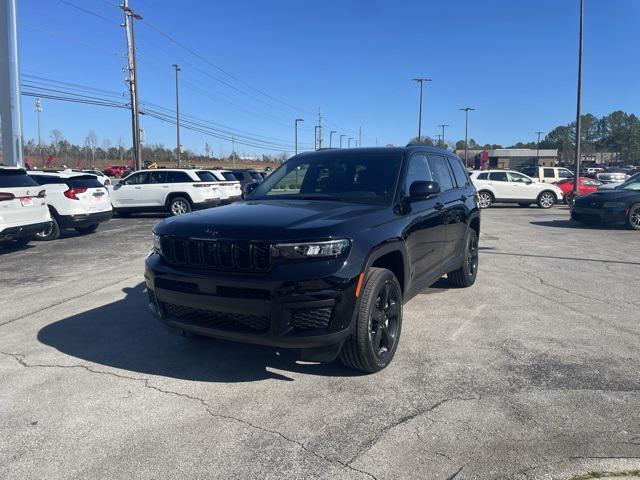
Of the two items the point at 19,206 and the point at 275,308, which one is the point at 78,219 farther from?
the point at 275,308

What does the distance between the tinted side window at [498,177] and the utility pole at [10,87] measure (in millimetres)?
19118

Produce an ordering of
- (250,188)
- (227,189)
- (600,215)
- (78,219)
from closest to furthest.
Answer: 1. (250,188)
2. (78,219)
3. (600,215)
4. (227,189)

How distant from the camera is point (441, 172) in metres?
5.95

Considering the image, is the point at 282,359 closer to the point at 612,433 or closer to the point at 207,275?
the point at 207,275

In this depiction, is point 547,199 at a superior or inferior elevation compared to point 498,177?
inferior

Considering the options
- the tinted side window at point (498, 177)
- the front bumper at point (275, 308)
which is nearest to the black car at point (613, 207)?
the tinted side window at point (498, 177)

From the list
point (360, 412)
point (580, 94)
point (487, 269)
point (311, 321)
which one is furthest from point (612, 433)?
point (580, 94)

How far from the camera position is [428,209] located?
5.01 m

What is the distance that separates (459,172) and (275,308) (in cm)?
432

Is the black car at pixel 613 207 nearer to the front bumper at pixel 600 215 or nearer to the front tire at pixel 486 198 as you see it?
the front bumper at pixel 600 215

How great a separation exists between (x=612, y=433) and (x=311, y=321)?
1.97 meters

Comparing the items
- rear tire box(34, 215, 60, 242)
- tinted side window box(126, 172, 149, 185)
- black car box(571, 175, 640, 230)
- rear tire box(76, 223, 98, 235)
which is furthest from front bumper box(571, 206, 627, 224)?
rear tire box(34, 215, 60, 242)

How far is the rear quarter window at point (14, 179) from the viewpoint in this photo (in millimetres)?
9352

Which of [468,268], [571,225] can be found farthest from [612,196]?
[468,268]
